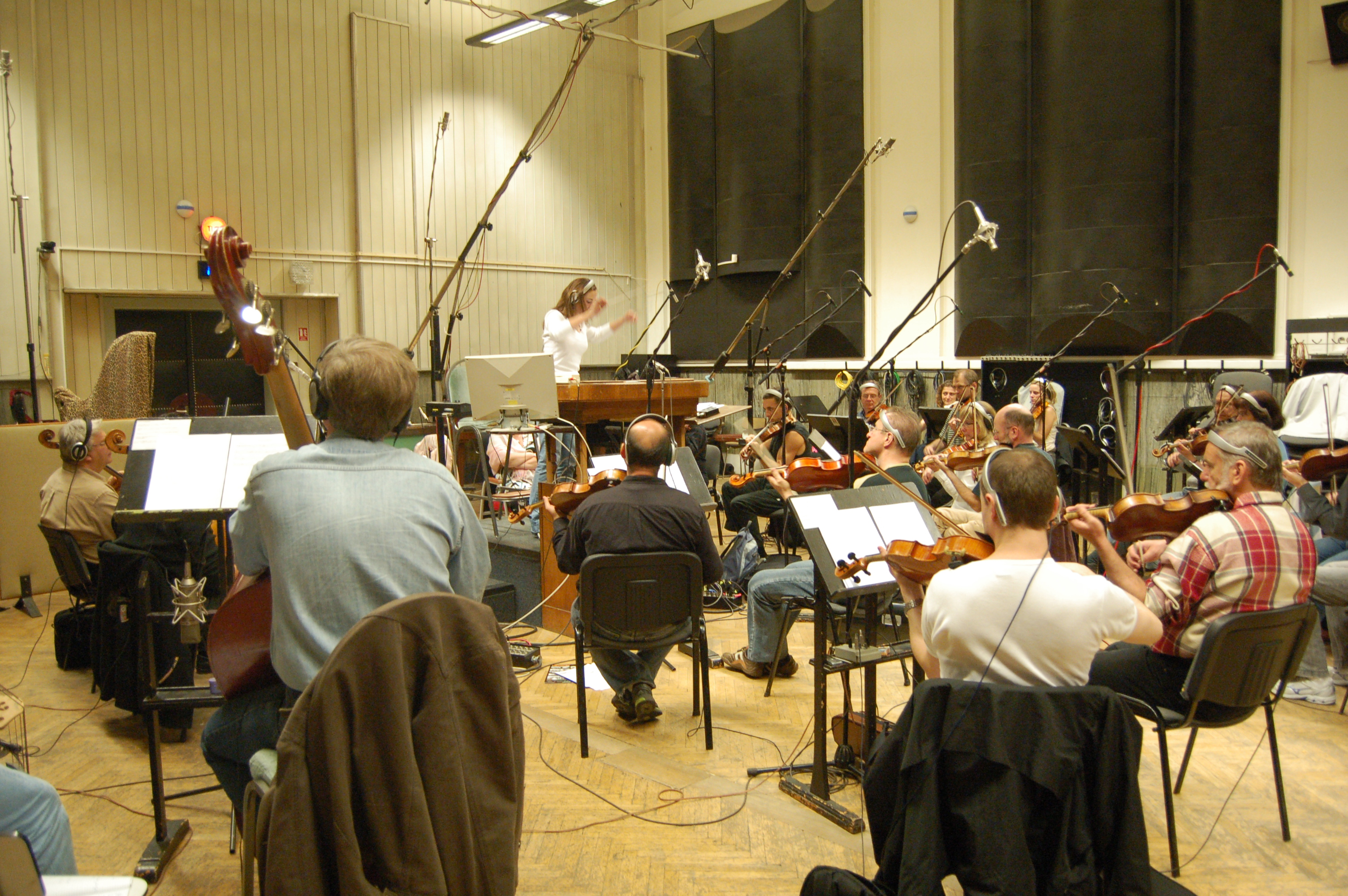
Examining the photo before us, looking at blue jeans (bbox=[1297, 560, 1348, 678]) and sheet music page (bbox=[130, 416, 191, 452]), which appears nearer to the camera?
sheet music page (bbox=[130, 416, 191, 452])

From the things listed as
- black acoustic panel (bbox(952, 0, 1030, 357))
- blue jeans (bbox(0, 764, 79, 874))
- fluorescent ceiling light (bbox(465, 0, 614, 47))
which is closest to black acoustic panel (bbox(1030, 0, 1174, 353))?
black acoustic panel (bbox(952, 0, 1030, 357))

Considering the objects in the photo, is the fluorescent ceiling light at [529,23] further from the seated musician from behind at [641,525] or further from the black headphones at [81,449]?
the seated musician from behind at [641,525]

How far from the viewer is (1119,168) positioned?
8.30 meters

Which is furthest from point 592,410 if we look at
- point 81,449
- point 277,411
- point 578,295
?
point 277,411

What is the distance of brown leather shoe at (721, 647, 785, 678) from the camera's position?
4.56 metres

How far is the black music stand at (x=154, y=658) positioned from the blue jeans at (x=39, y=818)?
48 centimetres

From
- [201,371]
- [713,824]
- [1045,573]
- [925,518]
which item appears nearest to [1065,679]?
[1045,573]

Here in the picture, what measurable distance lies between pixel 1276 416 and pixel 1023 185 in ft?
14.5

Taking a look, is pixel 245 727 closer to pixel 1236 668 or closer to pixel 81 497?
pixel 1236 668

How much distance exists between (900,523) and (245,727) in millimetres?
2150

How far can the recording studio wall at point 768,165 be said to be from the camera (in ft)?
34.2

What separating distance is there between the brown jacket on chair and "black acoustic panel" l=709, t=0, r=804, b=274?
9.51m

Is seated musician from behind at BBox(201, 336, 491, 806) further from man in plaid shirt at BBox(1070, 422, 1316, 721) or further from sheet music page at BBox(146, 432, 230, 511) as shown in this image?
man in plaid shirt at BBox(1070, 422, 1316, 721)

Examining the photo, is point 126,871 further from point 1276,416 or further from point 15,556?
point 1276,416
